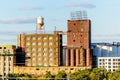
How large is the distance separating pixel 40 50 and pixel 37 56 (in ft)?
4.71

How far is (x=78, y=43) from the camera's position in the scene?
374 feet

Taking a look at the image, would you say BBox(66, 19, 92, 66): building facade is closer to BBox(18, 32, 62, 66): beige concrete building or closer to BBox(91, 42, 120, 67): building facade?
BBox(18, 32, 62, 66): beige concrete building

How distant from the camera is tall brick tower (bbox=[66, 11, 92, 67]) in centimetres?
11238

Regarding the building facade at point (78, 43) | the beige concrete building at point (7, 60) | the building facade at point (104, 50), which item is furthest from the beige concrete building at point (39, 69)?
the building facade at point (104, 50)

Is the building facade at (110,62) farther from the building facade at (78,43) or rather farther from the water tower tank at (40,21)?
the water tower tank at (40,21)

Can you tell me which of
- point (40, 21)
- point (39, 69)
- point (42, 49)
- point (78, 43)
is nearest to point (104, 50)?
point (78, 43)

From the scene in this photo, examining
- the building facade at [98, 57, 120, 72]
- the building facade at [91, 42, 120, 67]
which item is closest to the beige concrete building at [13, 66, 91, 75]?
the building facade at [91, 42, 120, 67]

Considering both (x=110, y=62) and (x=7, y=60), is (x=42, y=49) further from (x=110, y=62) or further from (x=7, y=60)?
(x=110, y=62)

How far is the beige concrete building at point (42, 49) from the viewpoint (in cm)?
11338

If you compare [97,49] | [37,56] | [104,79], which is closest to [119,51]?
[97,49]

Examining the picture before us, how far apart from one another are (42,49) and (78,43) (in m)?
7.78

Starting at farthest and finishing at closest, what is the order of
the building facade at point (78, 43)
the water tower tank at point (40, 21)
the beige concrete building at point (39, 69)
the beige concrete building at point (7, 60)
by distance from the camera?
the water tower tank at point (40, 21) < the building facade at point (78, 43) < the beige concrete building at point (7, 60) < the beige concrete building at point (39, 69)

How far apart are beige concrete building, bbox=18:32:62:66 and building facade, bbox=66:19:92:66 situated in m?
2.27

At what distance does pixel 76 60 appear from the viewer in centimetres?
11250
